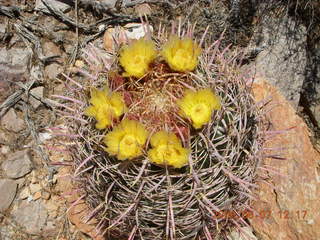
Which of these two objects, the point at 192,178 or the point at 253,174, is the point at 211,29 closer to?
the point at 253,174

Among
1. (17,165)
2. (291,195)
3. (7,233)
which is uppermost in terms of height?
(291,195)

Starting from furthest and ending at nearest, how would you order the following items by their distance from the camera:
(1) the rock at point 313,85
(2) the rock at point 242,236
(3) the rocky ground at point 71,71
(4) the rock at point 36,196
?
(4) the rock at point 36,196 < (1) the rock at point 313,85 < (3) the rocky ground at point 71,71 < (2) the rock at point 242,236

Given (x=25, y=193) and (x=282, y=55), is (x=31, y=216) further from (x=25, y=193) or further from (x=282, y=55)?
(x=282, y=55)

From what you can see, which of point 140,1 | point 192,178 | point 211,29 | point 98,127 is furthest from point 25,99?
point 192,178

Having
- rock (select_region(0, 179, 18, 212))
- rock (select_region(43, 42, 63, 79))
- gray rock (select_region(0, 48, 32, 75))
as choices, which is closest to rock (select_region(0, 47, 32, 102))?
gray rock (select_region(0, 48, 32, 75))

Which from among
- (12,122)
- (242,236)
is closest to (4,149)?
(12,122)

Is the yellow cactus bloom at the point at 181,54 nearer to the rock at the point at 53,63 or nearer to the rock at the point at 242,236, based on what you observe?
the rock at the point at 242,236

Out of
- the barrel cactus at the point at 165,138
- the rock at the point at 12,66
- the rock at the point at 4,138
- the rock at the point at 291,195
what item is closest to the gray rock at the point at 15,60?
the rock at the point at 12,66

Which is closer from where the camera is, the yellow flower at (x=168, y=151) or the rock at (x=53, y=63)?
the yellow flower at (x=168, y=151)
